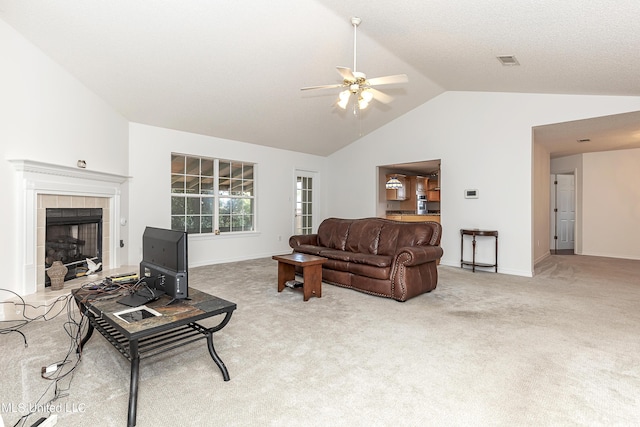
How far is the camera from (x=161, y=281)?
7.25 ft

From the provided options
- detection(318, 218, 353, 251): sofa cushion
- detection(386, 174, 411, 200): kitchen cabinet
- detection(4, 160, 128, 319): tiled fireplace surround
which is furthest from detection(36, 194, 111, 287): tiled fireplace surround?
detection(386, 174, 411, 200): kitchen cabinet

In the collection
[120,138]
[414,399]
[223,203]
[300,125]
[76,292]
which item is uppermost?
[300,125]

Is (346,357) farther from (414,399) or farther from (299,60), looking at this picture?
(299,60)

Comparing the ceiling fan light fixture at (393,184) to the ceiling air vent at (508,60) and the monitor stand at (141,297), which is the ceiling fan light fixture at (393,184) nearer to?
the ceiling air vent at (508,60)

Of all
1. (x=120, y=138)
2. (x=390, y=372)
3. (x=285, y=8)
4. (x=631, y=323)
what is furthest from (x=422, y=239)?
(x=120, y=138)

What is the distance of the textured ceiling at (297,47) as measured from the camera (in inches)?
115

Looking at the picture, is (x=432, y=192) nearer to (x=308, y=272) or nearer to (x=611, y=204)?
(x=611, y=204)

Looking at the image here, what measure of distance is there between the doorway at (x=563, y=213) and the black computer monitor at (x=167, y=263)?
888 cm

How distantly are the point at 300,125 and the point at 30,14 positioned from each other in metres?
3.97

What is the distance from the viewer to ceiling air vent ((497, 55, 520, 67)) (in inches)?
146

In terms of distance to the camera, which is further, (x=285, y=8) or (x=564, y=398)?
(x=285, y=8)

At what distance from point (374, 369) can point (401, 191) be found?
6.61m

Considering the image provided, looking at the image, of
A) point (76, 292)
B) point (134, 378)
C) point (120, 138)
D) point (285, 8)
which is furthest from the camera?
point (120, 138)

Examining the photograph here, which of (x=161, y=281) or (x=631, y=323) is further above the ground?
(x=161, y=281)
